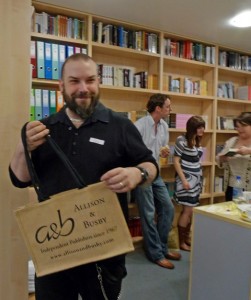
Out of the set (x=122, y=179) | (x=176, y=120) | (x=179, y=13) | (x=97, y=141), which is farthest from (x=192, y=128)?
(x=122, y=179)

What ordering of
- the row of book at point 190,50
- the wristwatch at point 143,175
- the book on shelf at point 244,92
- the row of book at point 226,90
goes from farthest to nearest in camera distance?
the book on shelf at point 244,92 < the row of book at point 226,90 < the row of book at point 190,50 < the wristwatch at point 143,175

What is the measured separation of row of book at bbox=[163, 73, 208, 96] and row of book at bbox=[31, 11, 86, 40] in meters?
1.20

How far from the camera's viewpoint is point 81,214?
0.98 meters

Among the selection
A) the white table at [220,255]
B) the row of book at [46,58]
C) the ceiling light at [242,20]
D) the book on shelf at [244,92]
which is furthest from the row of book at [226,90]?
the white table at [220,255]

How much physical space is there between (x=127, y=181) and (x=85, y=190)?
0.13m

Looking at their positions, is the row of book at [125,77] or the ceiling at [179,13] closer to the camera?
the ceiling at [179,13]

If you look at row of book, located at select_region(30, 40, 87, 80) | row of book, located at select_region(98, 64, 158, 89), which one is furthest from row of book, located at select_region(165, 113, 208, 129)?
row of book, located at select_region(30, 40, 87, 80)

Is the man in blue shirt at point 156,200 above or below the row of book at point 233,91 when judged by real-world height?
below

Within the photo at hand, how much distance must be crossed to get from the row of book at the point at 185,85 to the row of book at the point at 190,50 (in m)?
0.27

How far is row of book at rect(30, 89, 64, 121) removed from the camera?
2.88 metres

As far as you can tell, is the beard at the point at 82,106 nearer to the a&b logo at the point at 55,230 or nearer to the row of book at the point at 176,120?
the a&b logo at the point at 55,230

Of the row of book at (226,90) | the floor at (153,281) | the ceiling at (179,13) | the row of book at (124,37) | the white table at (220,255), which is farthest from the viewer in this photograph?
the row of book at (226,90)

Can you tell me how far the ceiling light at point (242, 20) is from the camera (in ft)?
9.89

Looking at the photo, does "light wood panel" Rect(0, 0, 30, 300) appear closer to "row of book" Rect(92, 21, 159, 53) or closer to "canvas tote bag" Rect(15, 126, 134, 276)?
"canvas tote bag" Rect(15, 126, 134, 276)
